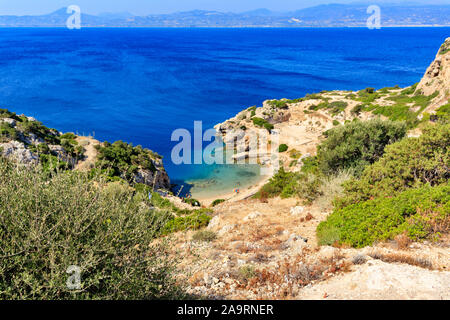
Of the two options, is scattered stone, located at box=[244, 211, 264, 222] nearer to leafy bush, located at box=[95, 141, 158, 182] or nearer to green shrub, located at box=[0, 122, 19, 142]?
leafy bush, located at box=[95, 141, 158, 182]

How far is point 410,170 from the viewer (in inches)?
466

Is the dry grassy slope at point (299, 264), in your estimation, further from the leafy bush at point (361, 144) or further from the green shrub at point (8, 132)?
the green shrub at point (8, 132)

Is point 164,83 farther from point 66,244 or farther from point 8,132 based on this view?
point 66,244

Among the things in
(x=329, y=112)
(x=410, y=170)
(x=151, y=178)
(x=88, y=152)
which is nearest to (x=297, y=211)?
(x=410, y=170)

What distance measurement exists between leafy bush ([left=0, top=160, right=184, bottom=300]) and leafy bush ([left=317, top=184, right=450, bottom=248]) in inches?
237

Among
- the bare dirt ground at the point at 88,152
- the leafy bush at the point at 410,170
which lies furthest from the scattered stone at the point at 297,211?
the bare dirt ground at the point at 88,152

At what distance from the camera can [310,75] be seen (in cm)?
8919

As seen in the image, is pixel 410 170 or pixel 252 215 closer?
pixel 410 170

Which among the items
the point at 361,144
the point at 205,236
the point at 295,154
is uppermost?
the point at 361,144

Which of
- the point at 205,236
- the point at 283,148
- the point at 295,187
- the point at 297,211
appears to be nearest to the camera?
the point at 205,236

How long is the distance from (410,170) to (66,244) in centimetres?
1213

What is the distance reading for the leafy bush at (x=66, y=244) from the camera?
14.2 ft

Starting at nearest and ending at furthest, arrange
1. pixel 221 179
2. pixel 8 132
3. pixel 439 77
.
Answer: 1. pixel 8 132
2. pixel 221 179
3. pixel 439 77

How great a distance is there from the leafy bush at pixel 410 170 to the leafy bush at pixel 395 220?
4.23ft
